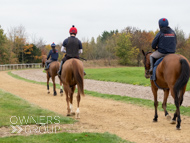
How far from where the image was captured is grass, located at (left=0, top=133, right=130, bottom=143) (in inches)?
229

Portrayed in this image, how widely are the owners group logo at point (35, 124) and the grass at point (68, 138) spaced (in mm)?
596

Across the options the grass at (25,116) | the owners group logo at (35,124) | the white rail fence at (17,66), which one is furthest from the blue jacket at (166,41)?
the white rail fence at (17,66)

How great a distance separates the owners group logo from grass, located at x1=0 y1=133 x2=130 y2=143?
0.60 meters

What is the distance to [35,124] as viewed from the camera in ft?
25.1

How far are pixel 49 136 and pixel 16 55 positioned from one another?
65.6m

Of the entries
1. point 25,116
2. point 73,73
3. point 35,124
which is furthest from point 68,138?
point 73,73

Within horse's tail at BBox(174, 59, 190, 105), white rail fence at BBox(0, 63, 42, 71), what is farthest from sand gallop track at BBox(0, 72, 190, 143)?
white rail fence at BBox(0, 63, 42, 71)

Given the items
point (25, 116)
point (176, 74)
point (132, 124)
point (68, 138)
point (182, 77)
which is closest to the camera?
point (68, 138)

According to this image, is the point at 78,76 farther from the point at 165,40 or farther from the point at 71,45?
the point at 165,40

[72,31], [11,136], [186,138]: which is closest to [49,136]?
[11,136]

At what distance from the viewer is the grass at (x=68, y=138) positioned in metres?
5.81

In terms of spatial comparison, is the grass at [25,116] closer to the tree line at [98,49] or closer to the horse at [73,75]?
the horse at [73,75]

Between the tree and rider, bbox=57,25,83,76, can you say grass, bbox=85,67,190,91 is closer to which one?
→ rider, bbox=57,25,83,76

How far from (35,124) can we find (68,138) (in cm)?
201
